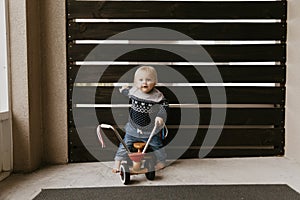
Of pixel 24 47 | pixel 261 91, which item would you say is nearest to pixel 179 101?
pixel 261 91

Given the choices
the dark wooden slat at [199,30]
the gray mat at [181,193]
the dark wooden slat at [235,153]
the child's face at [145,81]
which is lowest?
the gray mat at [181,193]

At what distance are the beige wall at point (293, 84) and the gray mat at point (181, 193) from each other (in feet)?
2.05

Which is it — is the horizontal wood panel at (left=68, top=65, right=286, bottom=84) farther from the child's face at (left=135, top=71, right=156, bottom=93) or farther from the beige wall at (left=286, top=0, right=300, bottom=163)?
the child's face at (left=135, top=71, right=156, bottom=93)

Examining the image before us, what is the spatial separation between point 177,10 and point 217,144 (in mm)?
963

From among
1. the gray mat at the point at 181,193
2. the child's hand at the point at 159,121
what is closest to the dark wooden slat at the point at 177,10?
the child's hand at the point at 159,121

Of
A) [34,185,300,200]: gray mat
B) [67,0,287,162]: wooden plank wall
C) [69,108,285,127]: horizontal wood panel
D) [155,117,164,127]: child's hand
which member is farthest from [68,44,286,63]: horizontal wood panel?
[34,185,300,200]: gray mat

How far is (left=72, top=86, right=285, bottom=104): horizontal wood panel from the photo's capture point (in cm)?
234

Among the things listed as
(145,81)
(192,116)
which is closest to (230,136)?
(192,116)

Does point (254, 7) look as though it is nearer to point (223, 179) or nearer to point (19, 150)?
point (223, 179)

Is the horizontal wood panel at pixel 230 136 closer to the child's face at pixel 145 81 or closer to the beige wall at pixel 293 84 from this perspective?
the beige wall at pixel 293 84

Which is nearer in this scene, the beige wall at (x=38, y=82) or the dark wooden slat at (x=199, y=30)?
the beige wall at (x=38, y=82)

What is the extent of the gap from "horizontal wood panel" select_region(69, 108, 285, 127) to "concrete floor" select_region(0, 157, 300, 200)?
27 centimetres

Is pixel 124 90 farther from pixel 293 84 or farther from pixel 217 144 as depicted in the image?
pixel 293 84

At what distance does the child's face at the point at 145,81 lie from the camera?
2.13m
